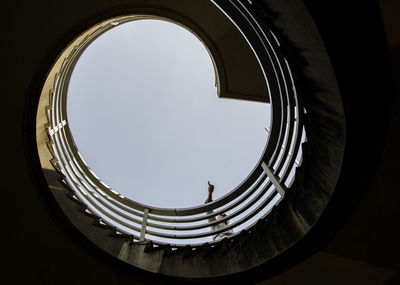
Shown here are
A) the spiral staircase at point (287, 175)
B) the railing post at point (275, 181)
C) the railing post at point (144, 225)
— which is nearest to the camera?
the spiral staircase at point (287, 175)

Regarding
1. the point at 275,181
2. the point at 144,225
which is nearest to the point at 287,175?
the point at 275,181

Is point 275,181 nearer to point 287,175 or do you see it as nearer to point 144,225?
point 287,175

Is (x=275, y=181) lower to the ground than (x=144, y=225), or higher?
higher

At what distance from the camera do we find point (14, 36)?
15.0 ft

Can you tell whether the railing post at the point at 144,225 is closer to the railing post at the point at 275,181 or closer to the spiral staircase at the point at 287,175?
the spiral staircase at the point at 287,175

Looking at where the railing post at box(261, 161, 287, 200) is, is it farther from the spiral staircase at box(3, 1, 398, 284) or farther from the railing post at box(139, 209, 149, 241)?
the railing post at box(139, 209, 149, 241)

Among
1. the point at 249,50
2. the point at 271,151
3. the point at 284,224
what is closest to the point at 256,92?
the point at 249,50

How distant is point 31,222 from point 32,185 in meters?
0.74

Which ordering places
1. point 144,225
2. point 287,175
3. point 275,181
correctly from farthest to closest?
point 144,225 → point 275,181 → point 287,175

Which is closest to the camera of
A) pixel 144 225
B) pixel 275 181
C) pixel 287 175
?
pixel 287 175

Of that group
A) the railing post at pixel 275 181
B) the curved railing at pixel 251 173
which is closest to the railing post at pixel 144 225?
the curved railing at pixel 251 173

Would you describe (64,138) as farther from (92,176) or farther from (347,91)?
(347,91)

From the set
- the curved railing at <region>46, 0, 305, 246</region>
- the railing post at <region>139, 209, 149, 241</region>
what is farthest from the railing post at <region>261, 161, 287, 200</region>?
the railing post at <region>139, 209, 149, 241</region>

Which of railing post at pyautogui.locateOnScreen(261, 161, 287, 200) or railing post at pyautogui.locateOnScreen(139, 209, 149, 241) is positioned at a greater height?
railing post at pyautogui.locateOnScreen(261, 161, 287, 200)
